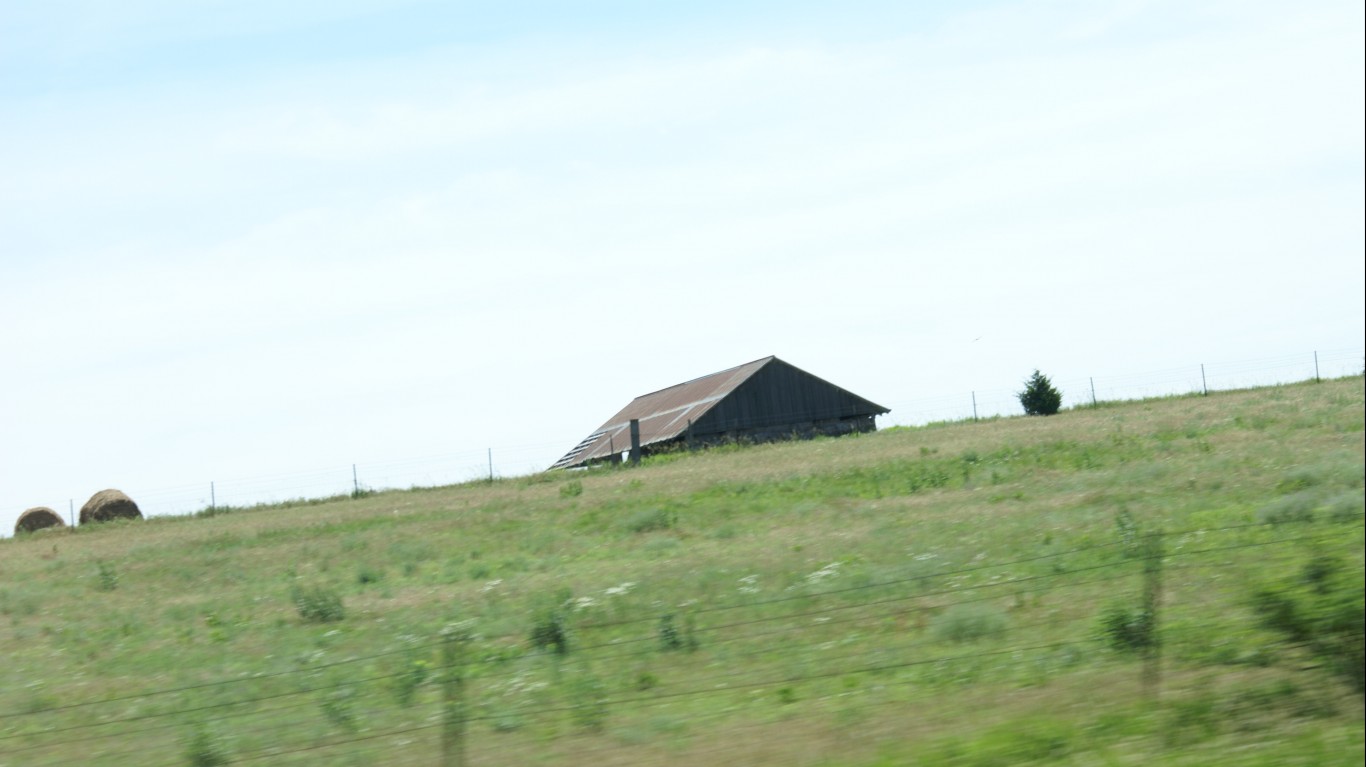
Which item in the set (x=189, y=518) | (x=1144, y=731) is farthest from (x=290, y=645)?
(x=189, y=518)

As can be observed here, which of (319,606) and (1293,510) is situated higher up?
(1293,510)

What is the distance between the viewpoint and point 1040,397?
4566cm

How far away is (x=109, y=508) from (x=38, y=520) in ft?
8.72

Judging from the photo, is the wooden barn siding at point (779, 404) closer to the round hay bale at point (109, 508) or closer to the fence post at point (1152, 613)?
the round hay bale at point (109, 508)

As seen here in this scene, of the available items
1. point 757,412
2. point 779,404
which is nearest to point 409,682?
point 757,412

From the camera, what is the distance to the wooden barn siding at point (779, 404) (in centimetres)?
4556

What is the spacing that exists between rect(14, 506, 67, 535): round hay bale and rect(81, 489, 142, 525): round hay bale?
3.23ft

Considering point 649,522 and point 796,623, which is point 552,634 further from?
point 649,522

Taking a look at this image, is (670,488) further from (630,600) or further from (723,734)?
(723,734)

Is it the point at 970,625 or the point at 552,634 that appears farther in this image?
the point at 552,634

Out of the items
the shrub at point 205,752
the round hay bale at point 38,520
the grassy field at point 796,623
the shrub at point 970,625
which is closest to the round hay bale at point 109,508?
the round hay bale at point 38,520

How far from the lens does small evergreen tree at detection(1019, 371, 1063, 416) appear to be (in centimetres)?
4538

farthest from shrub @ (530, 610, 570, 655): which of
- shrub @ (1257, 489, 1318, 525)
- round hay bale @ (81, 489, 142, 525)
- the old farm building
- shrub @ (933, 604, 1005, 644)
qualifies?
round hay bale @ (81, 489, 142, 525)

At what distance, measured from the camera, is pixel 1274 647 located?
620 centimetres
